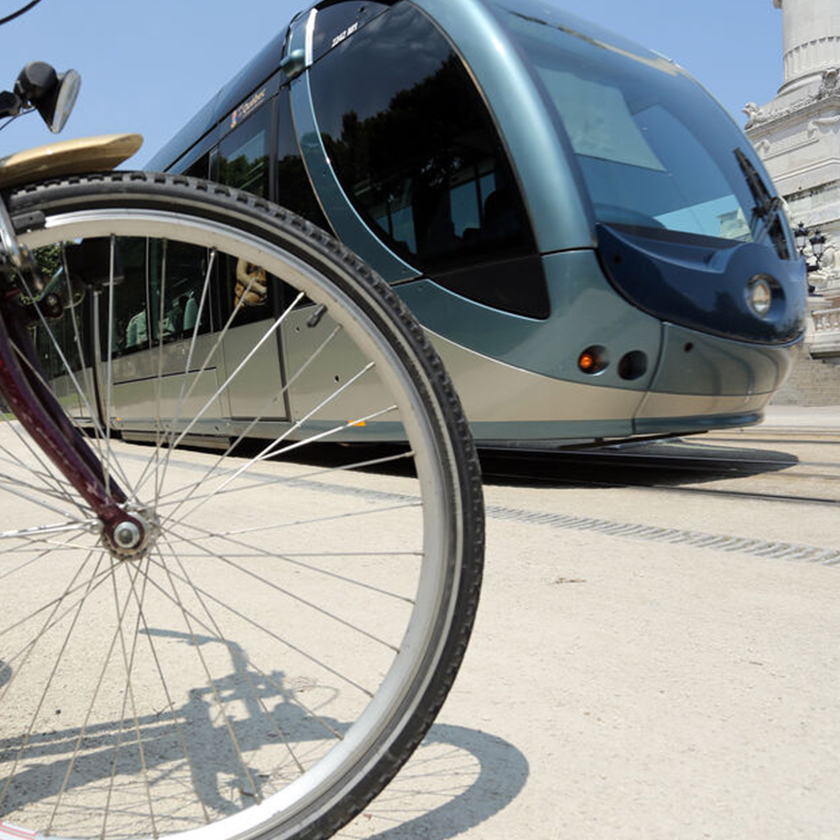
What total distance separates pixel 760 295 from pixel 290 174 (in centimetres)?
331

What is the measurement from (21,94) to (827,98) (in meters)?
39.4

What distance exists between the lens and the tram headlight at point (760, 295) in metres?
5.38

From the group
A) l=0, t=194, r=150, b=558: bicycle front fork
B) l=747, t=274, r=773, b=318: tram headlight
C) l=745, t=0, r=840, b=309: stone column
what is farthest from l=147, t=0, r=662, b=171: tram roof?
l=745, t=0, r=840, b=309: stone column

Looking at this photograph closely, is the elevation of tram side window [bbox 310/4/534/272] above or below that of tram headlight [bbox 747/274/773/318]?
above

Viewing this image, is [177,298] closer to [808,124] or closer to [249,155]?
[249,155]

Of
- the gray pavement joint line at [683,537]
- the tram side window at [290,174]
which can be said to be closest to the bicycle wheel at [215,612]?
the gray pavement joint line at [683,537]

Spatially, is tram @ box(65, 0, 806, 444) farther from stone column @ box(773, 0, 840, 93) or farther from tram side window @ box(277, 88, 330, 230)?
stone column @ box(773, 0, 840, 93)

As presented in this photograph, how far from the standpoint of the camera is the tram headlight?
17.6 ft

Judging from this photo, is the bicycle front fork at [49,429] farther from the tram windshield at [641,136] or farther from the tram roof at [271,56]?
the tram roof at [271,56]

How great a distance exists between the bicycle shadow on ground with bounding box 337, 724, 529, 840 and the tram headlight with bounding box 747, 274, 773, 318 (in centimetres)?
427

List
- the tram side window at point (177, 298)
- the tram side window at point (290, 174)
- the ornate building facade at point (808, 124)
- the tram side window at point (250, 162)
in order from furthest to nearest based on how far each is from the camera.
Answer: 1. the ornate building facade at point (808, 124)
2. the tram side window at point (177, 298)
3. the tram side window at point (250, 162)
4. the tram side window at point (290, 174)

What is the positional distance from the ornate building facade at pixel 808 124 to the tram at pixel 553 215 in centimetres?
2677

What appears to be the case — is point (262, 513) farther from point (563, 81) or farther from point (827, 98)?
point (827, 98)

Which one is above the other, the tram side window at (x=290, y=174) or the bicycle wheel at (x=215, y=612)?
the tram side window at (x=290, y=174)
